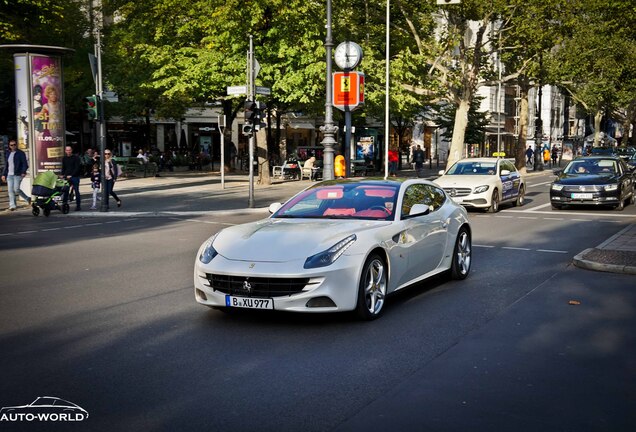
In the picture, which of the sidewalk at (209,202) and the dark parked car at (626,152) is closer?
the sidewalk at (209,202)

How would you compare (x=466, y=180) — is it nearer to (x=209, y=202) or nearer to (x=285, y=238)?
(x=209, y=202)

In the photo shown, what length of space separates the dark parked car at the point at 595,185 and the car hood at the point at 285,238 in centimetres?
1501

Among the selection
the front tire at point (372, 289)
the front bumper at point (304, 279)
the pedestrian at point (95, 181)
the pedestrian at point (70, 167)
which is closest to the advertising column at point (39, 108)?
the pedestrian at point (95, 181)

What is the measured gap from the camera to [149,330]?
7344mm

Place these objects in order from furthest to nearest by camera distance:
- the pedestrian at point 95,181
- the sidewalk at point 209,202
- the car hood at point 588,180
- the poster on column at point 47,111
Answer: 1. the poster on column at point 47,111
2. the pedestrian at point 95,181
3. the car hood at point 588,180
4. the sidewalk at point 209,202

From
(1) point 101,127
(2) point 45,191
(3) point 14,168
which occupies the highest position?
(1) point 101,127

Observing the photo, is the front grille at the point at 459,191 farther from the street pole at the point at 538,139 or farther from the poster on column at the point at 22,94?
the street pole at the point at 538,139

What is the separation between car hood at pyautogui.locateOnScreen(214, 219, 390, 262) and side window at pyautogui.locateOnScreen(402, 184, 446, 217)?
26.1 inches

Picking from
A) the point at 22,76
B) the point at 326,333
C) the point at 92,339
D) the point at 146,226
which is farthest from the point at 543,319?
the point at 22,76

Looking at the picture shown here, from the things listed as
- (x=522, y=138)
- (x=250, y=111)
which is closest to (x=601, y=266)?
(x=250, y=111)

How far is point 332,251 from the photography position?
7.43 metres

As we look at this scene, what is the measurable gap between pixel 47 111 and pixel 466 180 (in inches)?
514

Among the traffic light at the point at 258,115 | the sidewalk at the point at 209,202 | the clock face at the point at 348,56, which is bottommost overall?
the sidewalk at the point at 209,202

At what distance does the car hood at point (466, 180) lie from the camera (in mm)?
21469
